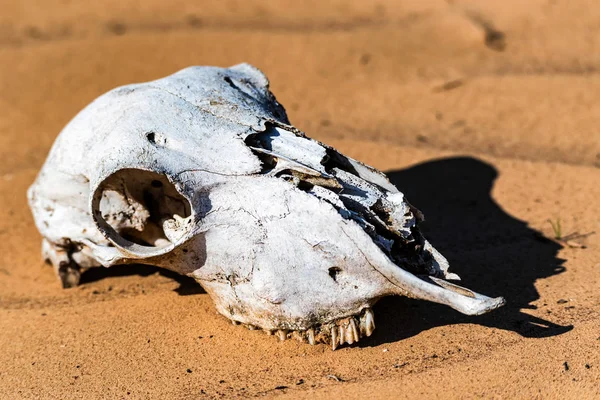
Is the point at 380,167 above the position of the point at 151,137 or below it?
below

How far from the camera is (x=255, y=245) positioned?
2.58 m

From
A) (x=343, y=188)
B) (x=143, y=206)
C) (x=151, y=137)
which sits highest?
(x=151, y=137)

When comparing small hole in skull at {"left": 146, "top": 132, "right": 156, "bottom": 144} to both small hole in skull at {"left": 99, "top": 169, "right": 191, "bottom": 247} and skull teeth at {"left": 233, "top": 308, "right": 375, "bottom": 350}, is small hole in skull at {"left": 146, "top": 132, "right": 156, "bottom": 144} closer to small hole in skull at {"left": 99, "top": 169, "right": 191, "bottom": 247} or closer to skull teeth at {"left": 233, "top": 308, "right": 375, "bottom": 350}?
small hole in skull at {"left": 99, "top": 169, "right": 191, "bottom": 247}

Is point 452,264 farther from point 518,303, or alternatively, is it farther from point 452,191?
point 452,191

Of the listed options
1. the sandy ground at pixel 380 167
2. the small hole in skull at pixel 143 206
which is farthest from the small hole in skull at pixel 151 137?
the sandy ground at pixel 380 167

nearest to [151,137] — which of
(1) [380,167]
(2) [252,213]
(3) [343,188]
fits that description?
(2) [252,213]

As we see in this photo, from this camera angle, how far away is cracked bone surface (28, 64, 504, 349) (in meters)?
2.52

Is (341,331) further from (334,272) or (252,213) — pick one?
(252,213)

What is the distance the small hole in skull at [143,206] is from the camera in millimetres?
2904

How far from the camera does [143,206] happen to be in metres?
2.97

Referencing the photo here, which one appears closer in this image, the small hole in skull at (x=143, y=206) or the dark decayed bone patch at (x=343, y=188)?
the dark decayed bone patch at (x=343, y=188)

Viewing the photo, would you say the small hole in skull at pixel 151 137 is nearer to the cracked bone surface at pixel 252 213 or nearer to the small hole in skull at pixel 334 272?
the cracked bone surface at pixel 252 213

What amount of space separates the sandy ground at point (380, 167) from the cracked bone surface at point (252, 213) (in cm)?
25

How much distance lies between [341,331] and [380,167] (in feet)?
5.75
